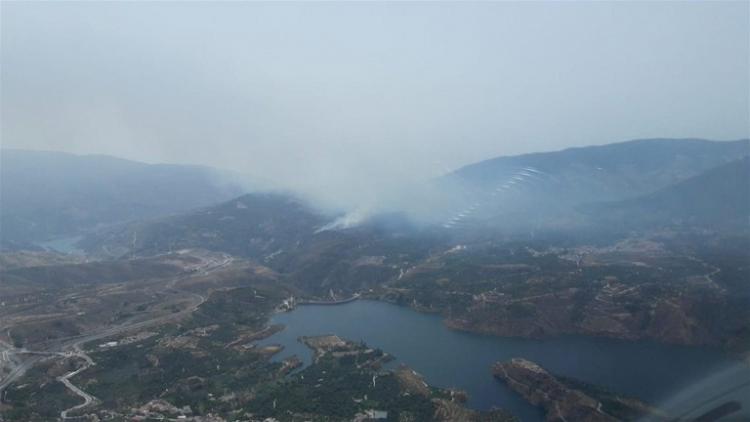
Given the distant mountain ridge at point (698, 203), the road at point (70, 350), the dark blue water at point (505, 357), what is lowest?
the road at point (70, 350)

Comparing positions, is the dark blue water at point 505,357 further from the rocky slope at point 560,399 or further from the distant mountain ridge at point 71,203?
the distant mountain ridge at point 71,203

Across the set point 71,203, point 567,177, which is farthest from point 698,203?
point 71,203

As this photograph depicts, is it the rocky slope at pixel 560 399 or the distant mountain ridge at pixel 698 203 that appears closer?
the rocky slope at pixel 560 399

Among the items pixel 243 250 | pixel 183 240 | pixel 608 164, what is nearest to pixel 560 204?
pixel 608 164

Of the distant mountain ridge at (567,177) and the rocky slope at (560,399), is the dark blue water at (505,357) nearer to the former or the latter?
the rocky slope at (560,399)

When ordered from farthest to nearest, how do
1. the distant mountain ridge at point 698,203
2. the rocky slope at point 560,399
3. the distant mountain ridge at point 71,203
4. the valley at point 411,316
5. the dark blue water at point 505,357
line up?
1. the distant mountain ridge at point 71,203
2. the distant mountain ridge at point 698,203
3. the valley at point 411,316
4. the dark blue water at point 505,357
5. the rocky slope at point 560,399

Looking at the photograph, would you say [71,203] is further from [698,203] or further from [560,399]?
[560,399]

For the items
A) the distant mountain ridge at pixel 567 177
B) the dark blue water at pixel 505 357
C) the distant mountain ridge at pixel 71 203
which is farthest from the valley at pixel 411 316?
the distant mountain ridge at pixel 71 203

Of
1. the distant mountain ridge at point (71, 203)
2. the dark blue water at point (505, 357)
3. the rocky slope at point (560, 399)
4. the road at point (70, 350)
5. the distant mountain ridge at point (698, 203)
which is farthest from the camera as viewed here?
the distant mountain ridge at point (71, 203)

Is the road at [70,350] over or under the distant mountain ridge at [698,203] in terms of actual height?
under
